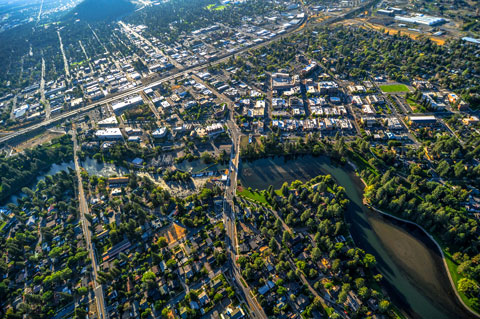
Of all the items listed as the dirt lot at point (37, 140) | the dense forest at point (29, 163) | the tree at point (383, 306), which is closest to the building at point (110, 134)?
the dense forest at point (29, 163)

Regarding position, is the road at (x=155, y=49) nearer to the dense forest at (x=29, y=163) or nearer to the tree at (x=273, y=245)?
the dense forest at (x=29, y=163)

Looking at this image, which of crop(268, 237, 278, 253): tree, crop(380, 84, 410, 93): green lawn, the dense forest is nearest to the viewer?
crop(268, 237, 278, 253): tree

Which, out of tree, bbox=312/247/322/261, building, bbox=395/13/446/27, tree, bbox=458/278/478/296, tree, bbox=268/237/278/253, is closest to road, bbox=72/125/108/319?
tree, bbox=268/237/278/253

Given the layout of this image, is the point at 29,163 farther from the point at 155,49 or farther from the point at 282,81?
the point at 282,81

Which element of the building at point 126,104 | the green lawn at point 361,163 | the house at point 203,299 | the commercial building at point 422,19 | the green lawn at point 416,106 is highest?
the commercial building at point 422,19

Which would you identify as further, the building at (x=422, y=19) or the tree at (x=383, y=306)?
the building at (x=422, y=19)

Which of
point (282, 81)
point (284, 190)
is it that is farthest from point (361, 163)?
point (282, 81)

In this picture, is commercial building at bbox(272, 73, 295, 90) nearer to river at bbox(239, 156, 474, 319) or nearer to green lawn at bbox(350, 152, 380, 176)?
green lawn at bbox(350, 152, 380, 176)
